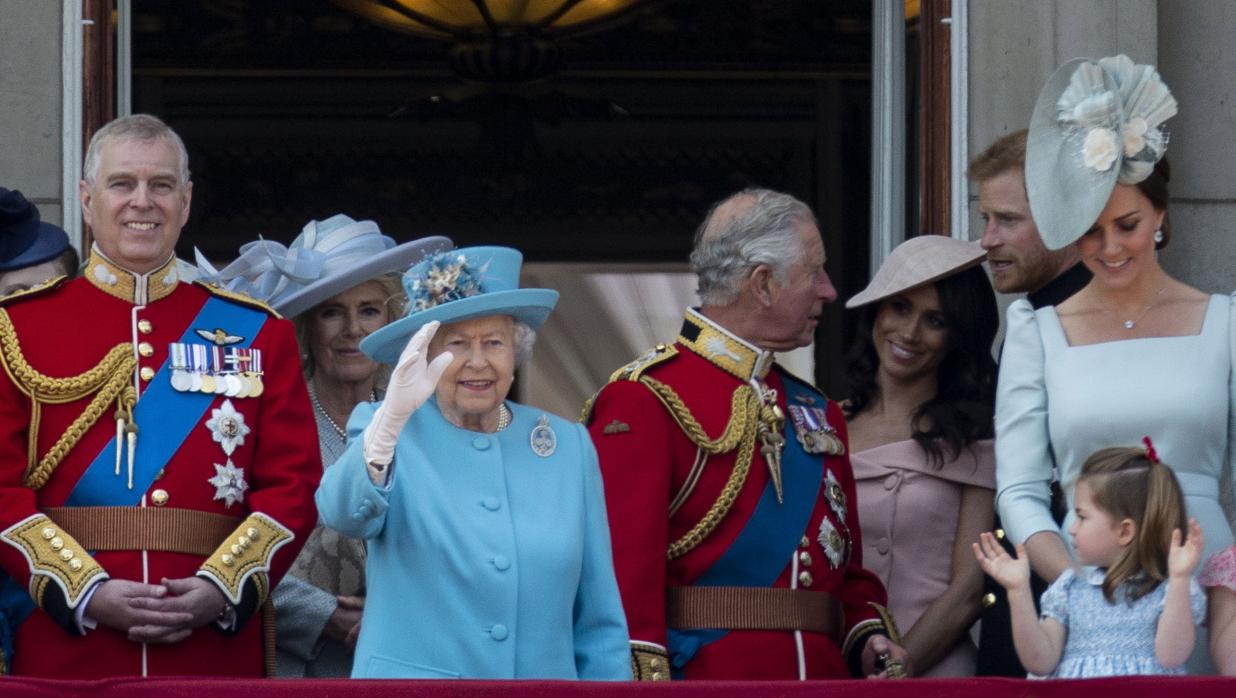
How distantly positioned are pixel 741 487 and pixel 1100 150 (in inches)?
35.7

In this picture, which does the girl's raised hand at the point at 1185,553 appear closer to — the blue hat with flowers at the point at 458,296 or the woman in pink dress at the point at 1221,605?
the woman in pink dress at the point at 1221,605

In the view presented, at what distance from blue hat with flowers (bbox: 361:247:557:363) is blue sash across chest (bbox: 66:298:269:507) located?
489 millimetres

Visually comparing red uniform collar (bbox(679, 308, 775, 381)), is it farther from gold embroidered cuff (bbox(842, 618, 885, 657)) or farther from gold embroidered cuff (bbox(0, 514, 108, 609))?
gold embroidered cuff (bbox(0, 514, 108, 609))

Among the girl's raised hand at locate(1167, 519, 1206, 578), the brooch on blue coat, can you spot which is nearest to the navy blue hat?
the brooch on blue coat

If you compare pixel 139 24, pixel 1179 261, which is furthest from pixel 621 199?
pixel 1179 261

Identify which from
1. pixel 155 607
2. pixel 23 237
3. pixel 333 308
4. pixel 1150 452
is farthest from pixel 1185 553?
pixel 23 237

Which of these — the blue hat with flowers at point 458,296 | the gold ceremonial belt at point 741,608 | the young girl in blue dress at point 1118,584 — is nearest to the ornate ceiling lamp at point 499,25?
the gold ceremonial belt at point 741,608

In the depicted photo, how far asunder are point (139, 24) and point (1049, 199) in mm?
4986

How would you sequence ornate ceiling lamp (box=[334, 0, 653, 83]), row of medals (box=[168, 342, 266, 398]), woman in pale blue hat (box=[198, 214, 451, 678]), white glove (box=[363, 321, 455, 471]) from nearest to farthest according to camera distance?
white glove (box=[363, 321, 455, 471]), row of medals (box=[168, 342, 266, 398]), woman in pale blue hat (box=[198, 214, 451, 678]), ornate ceiling lamp (box=[334, 0, 653, 83])

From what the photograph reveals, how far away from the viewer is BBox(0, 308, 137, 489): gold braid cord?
15.5 feet

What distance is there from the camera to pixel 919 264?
5.59 m

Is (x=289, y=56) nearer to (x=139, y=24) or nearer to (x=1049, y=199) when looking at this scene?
(x=139, y=24)

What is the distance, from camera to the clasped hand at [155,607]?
4613 millimetres

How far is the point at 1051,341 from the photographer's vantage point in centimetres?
479
